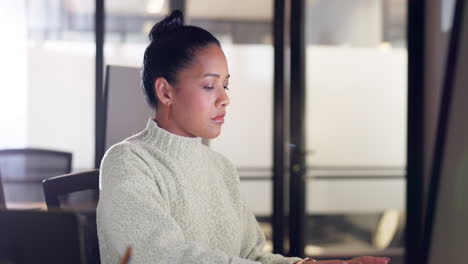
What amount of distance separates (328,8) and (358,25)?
28 centimetres

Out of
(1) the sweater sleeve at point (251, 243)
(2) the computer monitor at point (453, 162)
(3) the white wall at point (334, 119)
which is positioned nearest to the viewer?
(1) the sweater sleeve at point (251, 243)

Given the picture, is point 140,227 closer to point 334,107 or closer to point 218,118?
point 218,118

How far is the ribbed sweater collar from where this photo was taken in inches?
44.7

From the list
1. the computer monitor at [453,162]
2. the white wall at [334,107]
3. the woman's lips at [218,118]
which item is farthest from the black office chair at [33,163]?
the woman's lips at [218,118]

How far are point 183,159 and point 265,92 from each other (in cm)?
338

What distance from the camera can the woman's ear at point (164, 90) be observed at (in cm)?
113

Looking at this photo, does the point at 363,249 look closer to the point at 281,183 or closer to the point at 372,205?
the point at 372,205

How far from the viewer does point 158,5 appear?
14.4 feet

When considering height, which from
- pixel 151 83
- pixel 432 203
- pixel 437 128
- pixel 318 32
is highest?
pixel 318 32

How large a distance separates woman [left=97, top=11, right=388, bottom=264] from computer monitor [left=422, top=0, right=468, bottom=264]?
161cm

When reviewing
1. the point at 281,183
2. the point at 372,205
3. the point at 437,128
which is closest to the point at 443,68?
the point at 437,128

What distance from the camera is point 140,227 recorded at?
92cm

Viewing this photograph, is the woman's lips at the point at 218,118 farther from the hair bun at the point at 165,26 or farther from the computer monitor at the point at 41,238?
the computer monitor at the point at 41,238

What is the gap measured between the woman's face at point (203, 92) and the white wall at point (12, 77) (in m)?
3.40
